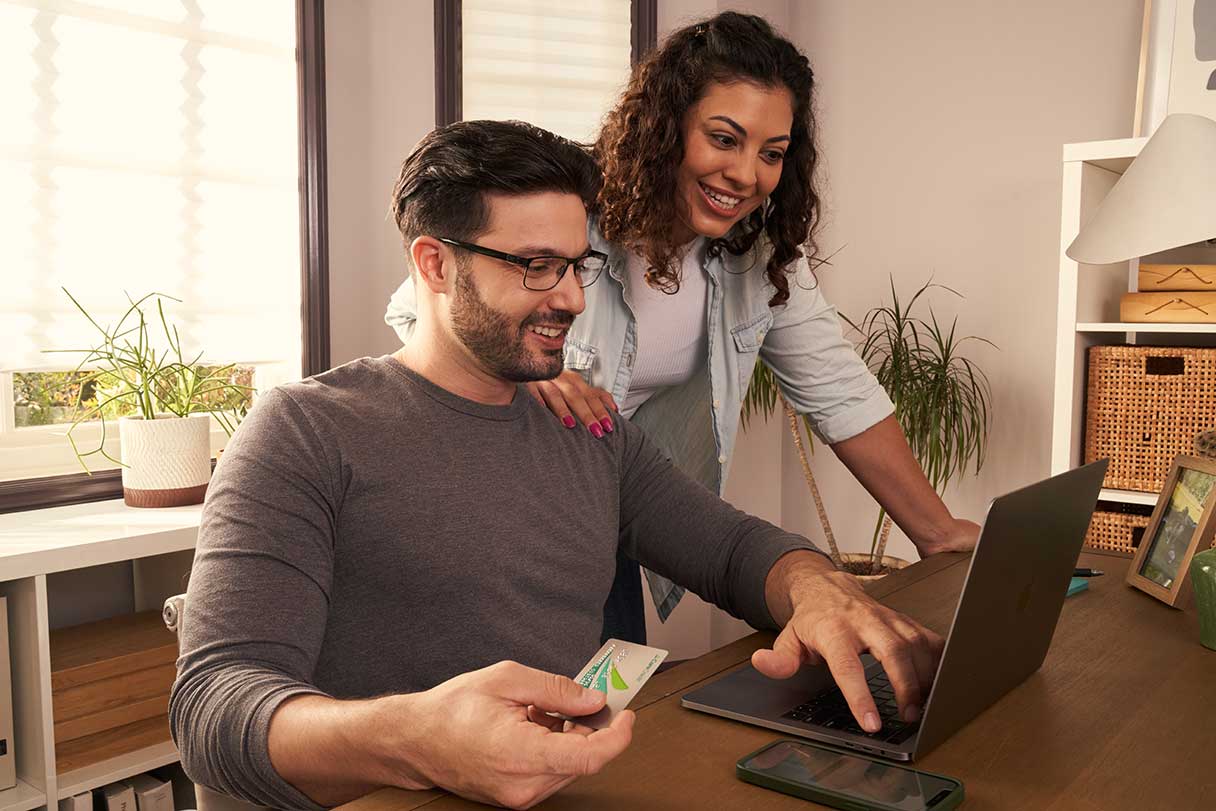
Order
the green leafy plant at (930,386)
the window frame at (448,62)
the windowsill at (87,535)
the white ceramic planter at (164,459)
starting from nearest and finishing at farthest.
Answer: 1. the windowsill at (87,535)
2. the white ceramic planter at (164,459)
3. the window frame at (448,62)
4. the green leafy plant at (930,386)

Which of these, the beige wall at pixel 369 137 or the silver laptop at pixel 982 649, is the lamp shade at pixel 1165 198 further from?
the beige wall at pixel 369 137

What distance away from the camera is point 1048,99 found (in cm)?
328

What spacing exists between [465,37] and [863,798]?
2.64 meters

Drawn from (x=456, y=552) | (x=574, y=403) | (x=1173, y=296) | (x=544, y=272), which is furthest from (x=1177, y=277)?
(x=456, y=552)

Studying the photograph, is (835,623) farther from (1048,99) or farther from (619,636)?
(1048,99)

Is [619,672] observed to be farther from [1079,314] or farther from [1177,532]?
[1079,314]

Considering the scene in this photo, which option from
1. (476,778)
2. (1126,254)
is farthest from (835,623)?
(1126,254)

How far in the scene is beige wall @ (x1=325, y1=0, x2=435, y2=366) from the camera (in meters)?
2.86

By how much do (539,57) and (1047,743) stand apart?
2655 millimetres

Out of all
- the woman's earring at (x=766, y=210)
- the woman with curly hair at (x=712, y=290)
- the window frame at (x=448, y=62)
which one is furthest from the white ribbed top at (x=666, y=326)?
the window frame at (x=448, y=62)

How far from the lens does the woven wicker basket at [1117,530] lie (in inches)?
101

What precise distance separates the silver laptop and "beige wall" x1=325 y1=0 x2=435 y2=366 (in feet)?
6.58

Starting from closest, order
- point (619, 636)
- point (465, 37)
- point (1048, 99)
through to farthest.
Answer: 1. point (619, 636)
2. point (465, 37)
3. point (1048, 99)

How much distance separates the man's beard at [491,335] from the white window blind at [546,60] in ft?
6.13
